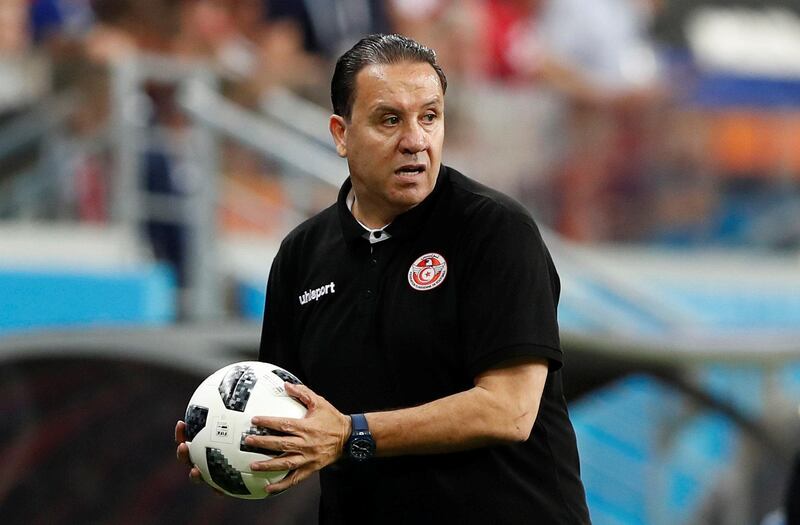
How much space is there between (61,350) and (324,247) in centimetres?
269

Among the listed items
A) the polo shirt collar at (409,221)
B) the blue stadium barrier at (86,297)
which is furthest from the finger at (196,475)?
the blue stadium barrier at (86,297)

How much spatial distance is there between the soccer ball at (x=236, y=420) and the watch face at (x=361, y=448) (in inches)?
4.7

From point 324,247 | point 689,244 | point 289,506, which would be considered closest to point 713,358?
point 289,506

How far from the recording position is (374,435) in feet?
9.08

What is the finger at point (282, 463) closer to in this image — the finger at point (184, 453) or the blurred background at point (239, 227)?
the finger at point (184, 453)

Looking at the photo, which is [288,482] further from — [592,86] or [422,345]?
[592,86]

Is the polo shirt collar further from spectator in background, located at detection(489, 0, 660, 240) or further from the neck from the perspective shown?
spectator in background, located at detection(489, 0, 660, 240)

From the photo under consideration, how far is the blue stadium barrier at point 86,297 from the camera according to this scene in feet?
20.4

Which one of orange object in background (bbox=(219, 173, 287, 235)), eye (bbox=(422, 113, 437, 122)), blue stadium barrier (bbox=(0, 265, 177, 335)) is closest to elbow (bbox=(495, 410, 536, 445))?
eye (bbox=(422, 113, 437, 122))

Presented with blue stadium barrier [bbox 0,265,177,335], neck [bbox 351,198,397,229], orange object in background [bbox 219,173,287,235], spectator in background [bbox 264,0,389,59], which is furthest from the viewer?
spectator in background [bbox 264,0,389,59]

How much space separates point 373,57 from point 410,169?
25 cm

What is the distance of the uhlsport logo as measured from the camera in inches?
115

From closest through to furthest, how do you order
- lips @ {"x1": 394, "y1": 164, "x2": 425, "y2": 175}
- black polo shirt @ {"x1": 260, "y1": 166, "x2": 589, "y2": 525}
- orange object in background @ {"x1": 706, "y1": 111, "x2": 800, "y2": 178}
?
black polo shirt @ {"x1": 260, "y1": 166, "x2": 589, "y2": 525}
lips @ {"x1": 394, "y1": 164, "x2": 425, "y2": 175}
orange object in background @ {"x1": 706, "y1": 111, "x2": 800, "y2": 178}

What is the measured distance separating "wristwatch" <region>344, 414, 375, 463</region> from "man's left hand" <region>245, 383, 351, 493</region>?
1 centimetres
